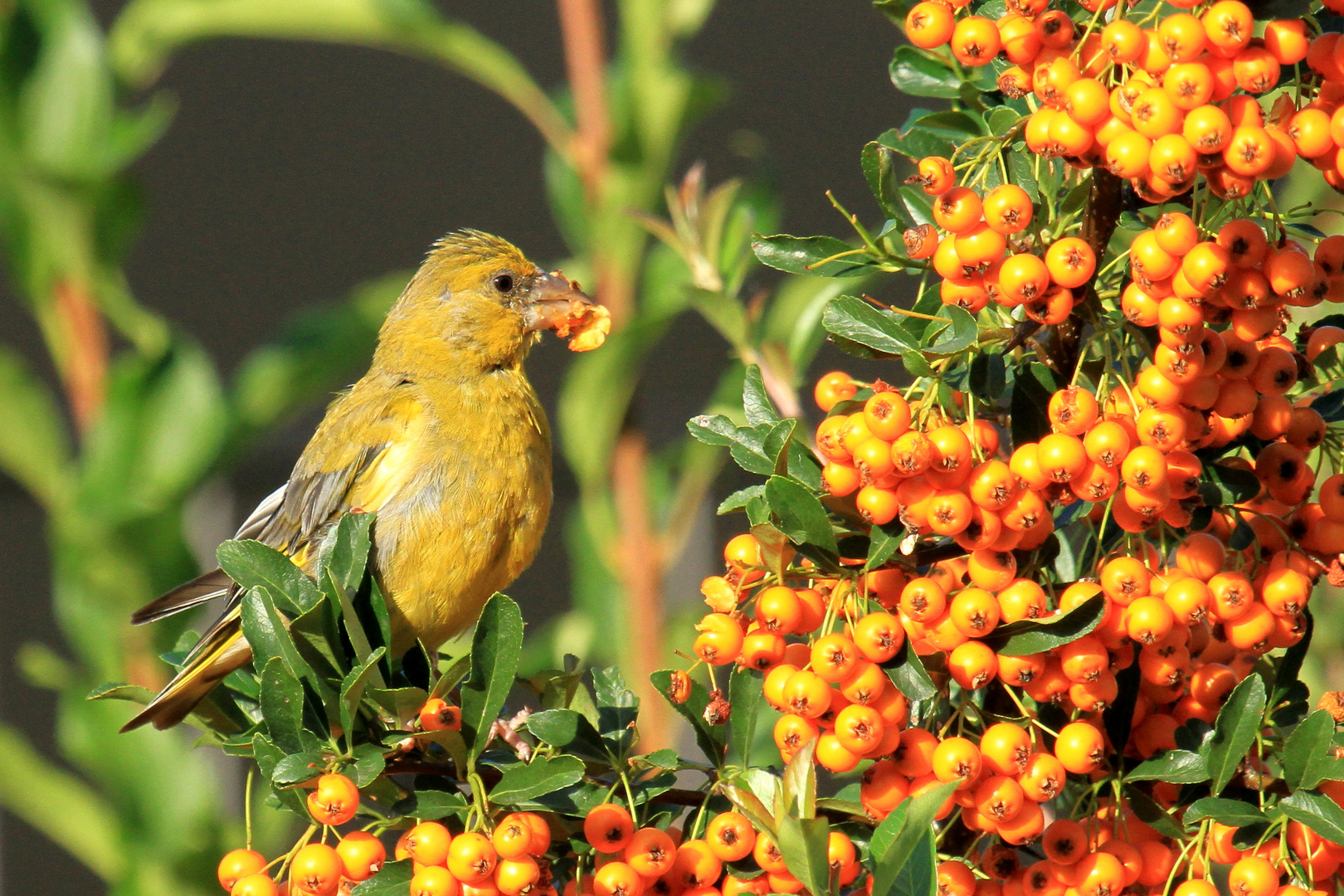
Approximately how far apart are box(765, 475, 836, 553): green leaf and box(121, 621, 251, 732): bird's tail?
107cm

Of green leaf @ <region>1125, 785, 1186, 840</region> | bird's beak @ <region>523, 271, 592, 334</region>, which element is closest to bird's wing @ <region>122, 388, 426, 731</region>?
bird's beak @ <region>523, 271, 592, 334</region>

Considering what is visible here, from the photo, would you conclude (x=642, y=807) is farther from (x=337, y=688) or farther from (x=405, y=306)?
(x=405, y=306)

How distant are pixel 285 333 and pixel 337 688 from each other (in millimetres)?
2519

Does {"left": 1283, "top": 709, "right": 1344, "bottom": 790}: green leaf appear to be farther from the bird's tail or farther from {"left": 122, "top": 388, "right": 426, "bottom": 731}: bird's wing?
{"left": 122, "top": 388, "right": 426, "bottom": 731}: bird's wing

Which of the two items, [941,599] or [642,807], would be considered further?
[642,807]

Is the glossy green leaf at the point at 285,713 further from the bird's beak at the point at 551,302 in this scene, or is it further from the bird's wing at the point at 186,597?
the bird's beak at the point at 551,302

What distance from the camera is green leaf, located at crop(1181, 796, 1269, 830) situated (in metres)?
1.25

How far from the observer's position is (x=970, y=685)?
1278 mm

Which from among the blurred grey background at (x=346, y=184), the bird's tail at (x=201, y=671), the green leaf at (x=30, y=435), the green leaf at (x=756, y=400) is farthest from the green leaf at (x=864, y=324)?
the blurred grey background at (x=346, y=184)

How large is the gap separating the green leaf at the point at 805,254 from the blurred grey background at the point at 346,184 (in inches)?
160

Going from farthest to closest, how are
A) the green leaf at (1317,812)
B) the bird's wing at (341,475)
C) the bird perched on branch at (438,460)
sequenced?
the bird's wing at (341,475) < the bird perched on branch at (438,460) < the green leaf at (1317,812)

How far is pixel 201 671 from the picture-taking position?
7.26 ft

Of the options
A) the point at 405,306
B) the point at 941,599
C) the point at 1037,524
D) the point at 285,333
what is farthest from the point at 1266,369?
the point at 285,333

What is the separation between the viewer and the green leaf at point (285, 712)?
4.60 ft
